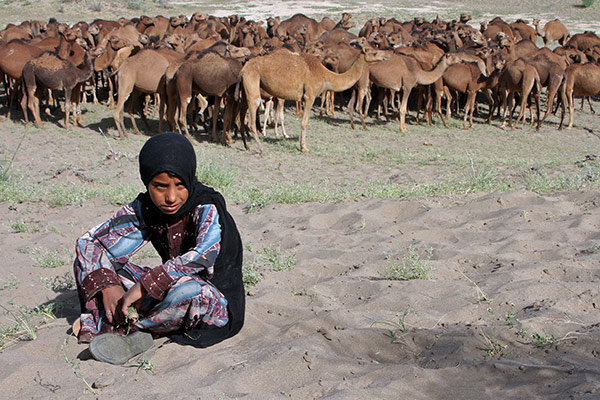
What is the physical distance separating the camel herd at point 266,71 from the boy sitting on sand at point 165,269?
344 inches

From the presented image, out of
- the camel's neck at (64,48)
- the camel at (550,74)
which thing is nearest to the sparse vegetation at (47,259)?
the camel's neck at (64,48)

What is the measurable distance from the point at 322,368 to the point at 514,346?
954mm

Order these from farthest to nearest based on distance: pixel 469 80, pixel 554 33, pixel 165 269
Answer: pixel 554 33, pixel 469 80, pixel 165 269

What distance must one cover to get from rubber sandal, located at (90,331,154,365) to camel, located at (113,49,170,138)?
10.0 m

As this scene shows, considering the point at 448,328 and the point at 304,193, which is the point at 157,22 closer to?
the point at 304,193

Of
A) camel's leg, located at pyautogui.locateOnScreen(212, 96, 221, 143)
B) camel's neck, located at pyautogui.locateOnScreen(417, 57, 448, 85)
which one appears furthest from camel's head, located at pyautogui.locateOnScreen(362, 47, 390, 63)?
camel's leg, located at pyautogui.locateOnScreen(212, 96, 221, 143)

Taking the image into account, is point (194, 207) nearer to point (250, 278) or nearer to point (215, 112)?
point (250, 278)

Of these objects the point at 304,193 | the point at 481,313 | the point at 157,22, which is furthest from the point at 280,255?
the point at 157,22

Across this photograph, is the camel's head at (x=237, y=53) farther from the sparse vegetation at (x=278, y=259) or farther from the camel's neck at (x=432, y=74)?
the sparse vegetation at (x=278, y=259)

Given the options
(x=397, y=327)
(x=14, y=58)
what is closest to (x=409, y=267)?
(x=397, y=327)

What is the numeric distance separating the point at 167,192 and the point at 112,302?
696 millimetres

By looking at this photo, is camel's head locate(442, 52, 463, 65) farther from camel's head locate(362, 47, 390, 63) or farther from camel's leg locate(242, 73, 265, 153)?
camel's leg locate(242, 73, 265, 153)

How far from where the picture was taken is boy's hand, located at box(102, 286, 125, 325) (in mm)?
3818

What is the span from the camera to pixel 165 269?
3.71 meters
